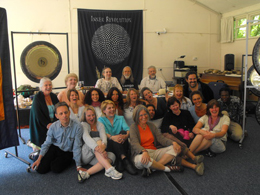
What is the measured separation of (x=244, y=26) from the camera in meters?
6.54

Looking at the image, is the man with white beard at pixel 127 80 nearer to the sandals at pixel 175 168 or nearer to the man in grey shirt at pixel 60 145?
the man in grey shirt at pixel 60 145

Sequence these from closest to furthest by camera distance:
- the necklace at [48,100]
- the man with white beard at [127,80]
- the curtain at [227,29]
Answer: the necklace at [48,100], the man with white beard at [127,80], the curtain at [227,29]

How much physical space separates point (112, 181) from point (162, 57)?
529 centimetres

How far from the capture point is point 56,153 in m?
2.75

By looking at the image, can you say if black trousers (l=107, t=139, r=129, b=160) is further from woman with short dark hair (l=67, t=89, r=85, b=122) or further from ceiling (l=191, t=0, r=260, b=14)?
ceiling (l=191, t=0, r=260, b=14)

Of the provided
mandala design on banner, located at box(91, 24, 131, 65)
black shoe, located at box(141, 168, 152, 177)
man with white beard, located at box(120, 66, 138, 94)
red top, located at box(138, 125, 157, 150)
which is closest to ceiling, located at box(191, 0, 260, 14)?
mandala design on banner, located at box(91, 24, 131, 65)

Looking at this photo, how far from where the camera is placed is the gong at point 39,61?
3.60m

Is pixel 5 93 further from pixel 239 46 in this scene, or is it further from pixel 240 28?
pixel 240 28

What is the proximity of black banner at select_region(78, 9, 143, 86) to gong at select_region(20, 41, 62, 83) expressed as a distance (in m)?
2.79

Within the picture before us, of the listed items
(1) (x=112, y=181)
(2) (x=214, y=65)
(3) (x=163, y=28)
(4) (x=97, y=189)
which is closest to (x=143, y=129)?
(1) (x=112, y=181)

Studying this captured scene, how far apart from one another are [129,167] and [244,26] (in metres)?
5.85

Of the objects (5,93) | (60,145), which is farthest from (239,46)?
(5,93)

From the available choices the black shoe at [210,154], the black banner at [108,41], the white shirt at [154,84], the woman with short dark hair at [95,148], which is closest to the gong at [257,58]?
the black shoe at [210,154]

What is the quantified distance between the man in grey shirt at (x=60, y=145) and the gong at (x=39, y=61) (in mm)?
1264
